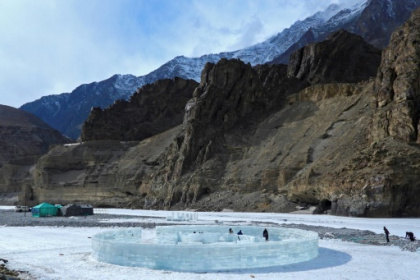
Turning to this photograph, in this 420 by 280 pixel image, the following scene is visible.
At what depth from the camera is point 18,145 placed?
5399 inches

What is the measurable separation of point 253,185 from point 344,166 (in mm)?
15476

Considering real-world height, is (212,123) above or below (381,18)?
below

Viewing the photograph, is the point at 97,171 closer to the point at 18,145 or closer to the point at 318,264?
the point at 18,145

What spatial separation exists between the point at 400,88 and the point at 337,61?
2101 inches

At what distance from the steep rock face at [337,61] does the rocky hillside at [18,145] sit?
66945 millimetres

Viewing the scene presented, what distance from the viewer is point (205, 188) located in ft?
193

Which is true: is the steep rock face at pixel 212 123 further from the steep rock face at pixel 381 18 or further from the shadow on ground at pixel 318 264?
the steep rock face at pixel 381 18

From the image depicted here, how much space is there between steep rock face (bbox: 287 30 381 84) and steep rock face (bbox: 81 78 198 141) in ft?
89.0

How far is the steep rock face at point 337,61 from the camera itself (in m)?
90.6

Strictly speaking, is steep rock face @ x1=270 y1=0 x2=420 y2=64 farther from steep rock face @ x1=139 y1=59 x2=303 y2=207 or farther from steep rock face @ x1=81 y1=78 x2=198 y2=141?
steep rock face @ x1=139 y1=59 x2=303 y2=207

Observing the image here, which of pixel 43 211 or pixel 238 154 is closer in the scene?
pixel 43 211

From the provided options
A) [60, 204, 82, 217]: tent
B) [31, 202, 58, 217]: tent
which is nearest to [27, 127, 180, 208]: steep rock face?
[60, 204, 82, 217]: tent

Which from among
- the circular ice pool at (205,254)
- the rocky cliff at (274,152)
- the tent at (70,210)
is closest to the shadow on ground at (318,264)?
the circular ice pool at (205,254)

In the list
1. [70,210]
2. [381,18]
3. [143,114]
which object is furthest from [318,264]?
[381,18]
